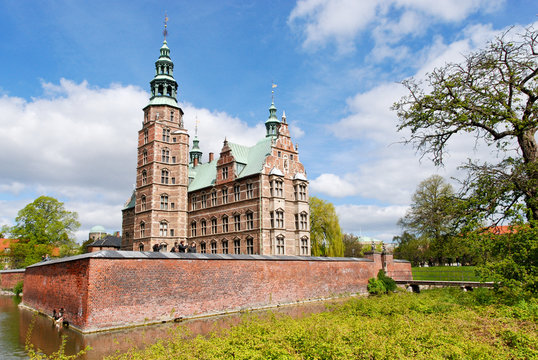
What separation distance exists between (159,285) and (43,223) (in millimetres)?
37369

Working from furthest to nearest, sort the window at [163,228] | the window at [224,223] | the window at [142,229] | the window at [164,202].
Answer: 1. the window at [164,202]
2. the window at [142,229]
3. the window at [163,228]
4. the window at [224,223]

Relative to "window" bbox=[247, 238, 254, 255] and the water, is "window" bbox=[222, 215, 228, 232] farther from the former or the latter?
the water

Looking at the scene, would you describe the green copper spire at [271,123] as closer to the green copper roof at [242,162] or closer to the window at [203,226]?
the green copper roof at [242,162]

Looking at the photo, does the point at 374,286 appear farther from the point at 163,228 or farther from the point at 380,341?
the point at 380,341

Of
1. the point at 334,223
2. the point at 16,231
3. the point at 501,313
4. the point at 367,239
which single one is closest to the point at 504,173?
the point at 501,313

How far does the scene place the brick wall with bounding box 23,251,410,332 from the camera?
1684 centimetres

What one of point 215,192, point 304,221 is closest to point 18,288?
point 215,192

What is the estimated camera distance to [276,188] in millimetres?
34406

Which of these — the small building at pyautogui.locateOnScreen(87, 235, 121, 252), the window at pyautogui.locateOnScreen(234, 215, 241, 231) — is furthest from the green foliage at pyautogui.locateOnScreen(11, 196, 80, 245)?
the window at pyautogui.locateOnScreen(234, 215, 241, 231)

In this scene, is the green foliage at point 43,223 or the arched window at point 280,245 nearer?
the arched window at point 280,245

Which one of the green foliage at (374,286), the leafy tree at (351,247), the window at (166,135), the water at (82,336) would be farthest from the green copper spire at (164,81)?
the leafy tree at (351,247)

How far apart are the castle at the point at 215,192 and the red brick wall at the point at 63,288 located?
13943 millimetres

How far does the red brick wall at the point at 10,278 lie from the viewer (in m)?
39.3

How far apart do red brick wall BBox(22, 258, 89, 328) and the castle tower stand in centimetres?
1393
